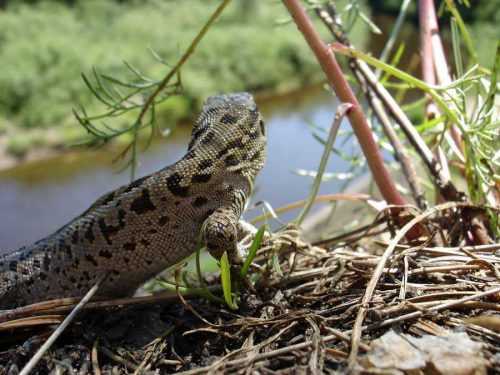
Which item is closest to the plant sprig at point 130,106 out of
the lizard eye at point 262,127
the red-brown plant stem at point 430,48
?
the lizard eye at point 262,127

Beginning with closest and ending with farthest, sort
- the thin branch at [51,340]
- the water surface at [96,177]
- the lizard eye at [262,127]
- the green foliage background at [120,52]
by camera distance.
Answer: the thin branch at [51,340] < the lizard eye at [262,127] < the water surface at [96,177] < the green foliage background at [120,52]

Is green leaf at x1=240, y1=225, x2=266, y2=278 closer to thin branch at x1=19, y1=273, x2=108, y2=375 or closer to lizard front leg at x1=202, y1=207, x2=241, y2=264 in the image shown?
A: lizard front leg at x1=202, y1=207, x2=241, y2=264

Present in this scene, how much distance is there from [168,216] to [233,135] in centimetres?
48

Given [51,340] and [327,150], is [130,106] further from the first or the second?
[51,340]

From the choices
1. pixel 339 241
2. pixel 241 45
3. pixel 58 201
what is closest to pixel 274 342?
pixel 339 241

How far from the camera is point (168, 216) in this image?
2.25 meters

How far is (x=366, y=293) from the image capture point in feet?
5.07

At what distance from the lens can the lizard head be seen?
7.61 feet

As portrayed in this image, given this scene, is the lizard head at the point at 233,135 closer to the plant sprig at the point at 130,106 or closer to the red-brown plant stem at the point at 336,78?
the plant sprig at the point at 130,106

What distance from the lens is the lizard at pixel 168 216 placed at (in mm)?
2225

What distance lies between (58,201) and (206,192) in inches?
491

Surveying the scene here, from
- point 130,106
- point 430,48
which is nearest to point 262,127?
point 130,106

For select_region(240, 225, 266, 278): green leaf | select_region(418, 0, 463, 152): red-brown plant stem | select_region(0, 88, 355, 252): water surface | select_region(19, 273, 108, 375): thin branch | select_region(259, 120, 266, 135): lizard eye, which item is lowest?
select_region(0, 88, 355, 252): water surface

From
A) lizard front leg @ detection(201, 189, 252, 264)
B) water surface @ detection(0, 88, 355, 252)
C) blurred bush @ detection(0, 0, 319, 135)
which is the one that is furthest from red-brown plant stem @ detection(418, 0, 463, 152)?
blurred bush @ detection(0, 0, 319, 135)
